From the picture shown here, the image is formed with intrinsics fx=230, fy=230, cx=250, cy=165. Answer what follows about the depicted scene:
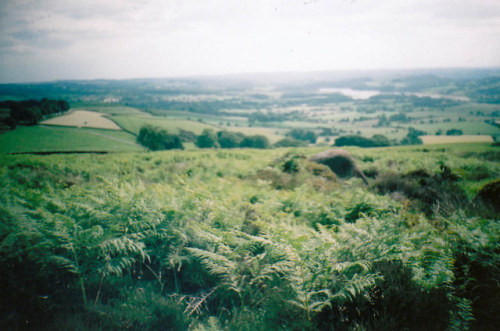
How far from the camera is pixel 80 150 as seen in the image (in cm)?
1761

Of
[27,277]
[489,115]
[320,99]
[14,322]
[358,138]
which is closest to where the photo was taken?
[14,322]

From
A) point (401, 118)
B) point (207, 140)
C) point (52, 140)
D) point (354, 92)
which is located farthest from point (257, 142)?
point (354, 92)

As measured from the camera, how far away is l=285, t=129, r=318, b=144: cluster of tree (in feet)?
165

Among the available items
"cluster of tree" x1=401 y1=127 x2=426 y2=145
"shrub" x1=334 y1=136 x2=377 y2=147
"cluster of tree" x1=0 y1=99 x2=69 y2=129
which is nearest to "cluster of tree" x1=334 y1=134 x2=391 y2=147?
"shrub" x1=334 y1=136 x2=377 y2=147

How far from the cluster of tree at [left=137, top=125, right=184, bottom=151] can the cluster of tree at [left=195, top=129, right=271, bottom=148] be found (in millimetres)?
5808

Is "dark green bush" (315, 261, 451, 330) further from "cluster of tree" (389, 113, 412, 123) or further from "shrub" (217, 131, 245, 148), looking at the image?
"cluster of tree" (389, 113, 412, 123)

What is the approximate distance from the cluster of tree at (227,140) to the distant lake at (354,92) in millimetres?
65795

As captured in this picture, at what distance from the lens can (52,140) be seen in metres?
17.1

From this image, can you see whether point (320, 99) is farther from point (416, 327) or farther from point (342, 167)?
point (416, 327)

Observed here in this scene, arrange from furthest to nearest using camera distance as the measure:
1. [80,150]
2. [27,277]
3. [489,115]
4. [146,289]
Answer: [489,115]
[80,150]
[146,289]
[27,277]

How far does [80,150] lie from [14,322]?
18350 millimetres

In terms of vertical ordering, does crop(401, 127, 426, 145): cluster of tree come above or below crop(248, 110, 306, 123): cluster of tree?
below

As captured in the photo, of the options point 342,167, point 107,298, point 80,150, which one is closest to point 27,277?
point 107,298

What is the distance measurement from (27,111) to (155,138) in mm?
16463
